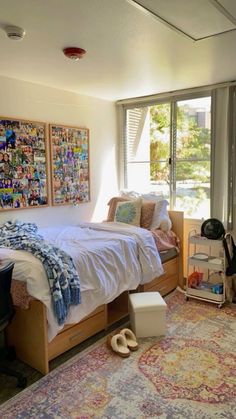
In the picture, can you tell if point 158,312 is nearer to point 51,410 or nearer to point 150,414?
point 150,414

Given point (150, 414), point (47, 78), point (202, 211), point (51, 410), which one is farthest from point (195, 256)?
point (47, 78)

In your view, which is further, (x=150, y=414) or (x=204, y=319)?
(x=204, y=319)

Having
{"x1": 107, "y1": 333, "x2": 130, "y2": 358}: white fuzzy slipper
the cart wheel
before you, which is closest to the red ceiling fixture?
{"x1": 107, "y1": 333, "x2": 130, "y2": 358}: white fuzzy slipper

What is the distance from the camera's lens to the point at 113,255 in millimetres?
2730

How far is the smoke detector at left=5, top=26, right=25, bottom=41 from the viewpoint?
1998 millimetres

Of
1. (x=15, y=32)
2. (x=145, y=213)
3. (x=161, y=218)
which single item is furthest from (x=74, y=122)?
(x=15, y=32)

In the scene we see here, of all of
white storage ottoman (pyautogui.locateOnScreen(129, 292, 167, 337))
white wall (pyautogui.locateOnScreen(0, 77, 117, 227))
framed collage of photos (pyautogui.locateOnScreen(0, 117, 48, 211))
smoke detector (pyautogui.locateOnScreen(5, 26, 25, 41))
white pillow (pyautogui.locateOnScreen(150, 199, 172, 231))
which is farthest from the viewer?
white pillow (pyautogui.locateOnScreen(150, 199, 172, 231))

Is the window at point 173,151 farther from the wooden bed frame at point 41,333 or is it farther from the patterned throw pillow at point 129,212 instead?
the wooden bed frame at point 41,333

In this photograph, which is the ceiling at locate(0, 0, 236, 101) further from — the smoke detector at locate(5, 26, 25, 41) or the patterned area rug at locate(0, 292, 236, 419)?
the patterned area rug at locate(0, 292, 236, 419)

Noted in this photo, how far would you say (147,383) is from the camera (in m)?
2.08

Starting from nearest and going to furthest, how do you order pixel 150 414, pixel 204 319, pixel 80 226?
pixel 150 414 < pixel 204 319 < pixel 80 226

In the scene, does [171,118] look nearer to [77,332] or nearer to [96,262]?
[96,262]

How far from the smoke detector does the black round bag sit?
2.39m

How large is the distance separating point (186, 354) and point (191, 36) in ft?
7.39
